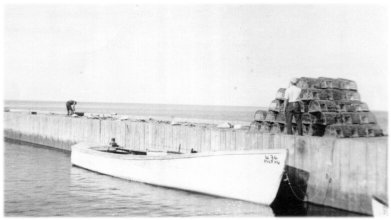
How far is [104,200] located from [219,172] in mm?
4261

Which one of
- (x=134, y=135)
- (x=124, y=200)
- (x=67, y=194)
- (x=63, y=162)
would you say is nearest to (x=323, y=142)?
(x=124, y=200)

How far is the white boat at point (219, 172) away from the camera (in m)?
13.7

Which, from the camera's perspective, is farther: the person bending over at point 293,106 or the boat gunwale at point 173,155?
the person bending over at point 293,106

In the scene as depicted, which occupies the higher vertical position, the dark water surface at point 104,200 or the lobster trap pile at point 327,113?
the lobster trap pile at point 327,113

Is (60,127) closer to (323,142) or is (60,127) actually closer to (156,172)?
(156,172)

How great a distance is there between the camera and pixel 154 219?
12430 millimetres

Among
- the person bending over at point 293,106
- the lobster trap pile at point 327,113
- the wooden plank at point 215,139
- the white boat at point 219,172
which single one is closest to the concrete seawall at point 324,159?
the wooden plank at point 215,139

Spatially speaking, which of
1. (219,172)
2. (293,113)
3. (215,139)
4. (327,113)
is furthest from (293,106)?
(215,139)

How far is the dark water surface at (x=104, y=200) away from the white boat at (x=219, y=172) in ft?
1.03

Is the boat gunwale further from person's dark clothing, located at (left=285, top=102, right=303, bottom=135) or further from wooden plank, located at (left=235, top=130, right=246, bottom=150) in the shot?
person's dark clothing, located at (left=285, top=102, right=303, bottom=135)

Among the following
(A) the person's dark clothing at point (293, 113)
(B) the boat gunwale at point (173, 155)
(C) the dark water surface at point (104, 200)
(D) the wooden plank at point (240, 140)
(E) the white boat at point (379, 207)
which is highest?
(A) the person's dark clothing at point (293, 113)

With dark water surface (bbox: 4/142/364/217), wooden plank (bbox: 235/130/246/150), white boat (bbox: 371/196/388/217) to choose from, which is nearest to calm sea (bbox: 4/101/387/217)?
dark water surface (bbox: 4/142/364/217)

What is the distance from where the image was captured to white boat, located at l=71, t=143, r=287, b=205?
13.7m

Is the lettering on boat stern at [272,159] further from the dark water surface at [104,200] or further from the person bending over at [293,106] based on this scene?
the person bending over at [293,106]
